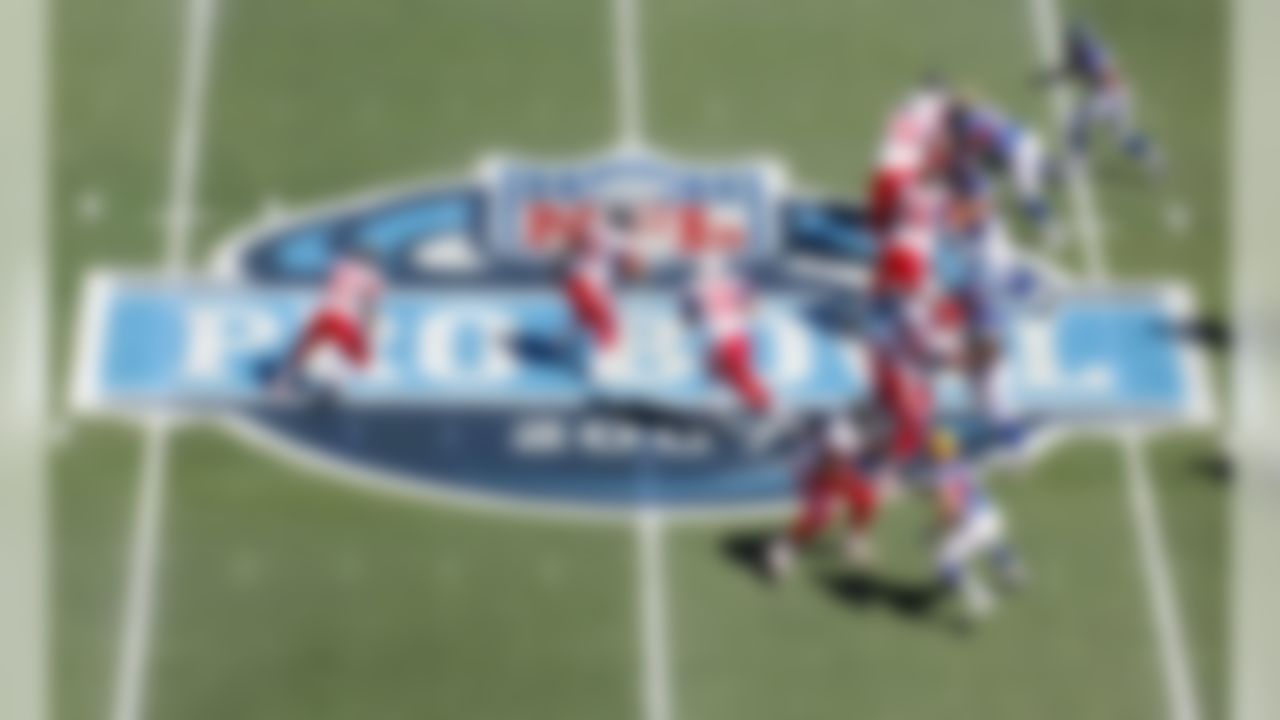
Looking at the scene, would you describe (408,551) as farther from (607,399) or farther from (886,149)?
(886,149)

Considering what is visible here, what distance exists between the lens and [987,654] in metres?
13.1

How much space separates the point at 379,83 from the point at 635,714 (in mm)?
6986

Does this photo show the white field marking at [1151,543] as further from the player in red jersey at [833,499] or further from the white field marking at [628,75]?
the white field marking at [628,75]

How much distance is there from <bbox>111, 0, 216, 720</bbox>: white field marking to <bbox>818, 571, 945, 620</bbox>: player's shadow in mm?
4736

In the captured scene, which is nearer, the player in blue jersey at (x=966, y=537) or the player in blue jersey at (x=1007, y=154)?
the player in blue jersey at (x=966, y=537)

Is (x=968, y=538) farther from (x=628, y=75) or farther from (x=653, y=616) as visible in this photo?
(x=628, y=75)

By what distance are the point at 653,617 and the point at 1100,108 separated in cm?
653

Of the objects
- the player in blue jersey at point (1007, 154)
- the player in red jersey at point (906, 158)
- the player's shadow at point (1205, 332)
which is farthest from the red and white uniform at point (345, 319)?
the player's shadow at point (1205, 332)

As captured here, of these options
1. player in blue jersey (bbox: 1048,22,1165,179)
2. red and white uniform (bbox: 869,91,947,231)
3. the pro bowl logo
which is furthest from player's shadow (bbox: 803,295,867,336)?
player in blue jersey (bbox: 1048,22,1165,179)

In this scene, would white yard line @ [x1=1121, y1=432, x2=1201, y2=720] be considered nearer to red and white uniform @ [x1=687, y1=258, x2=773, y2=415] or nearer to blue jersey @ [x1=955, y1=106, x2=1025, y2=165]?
red and white uniform @ [x1=687, y1=258, x2=773, y2=415]

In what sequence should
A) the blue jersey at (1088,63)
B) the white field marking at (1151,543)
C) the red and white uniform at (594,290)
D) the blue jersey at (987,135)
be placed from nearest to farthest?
the white field marking at (1151,543), the red and white uniform at (594,290), the blue jersey at (987,135), the blue jersey at (1088,63)

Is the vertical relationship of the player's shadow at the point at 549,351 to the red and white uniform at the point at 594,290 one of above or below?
below

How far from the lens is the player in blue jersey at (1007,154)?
1605 cm

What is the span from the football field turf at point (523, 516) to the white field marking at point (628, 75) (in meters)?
0.05
